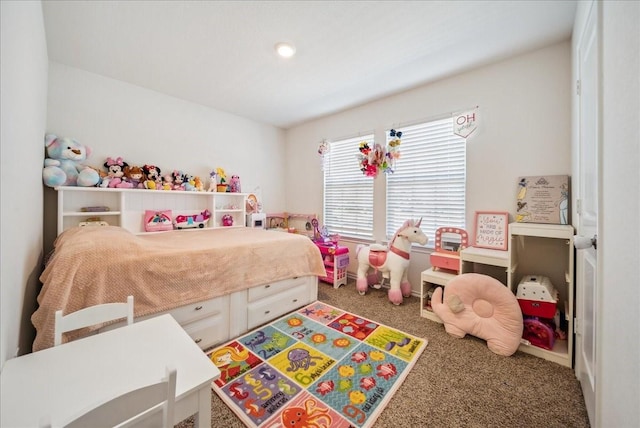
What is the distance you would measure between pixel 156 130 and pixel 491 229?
13.1 ft

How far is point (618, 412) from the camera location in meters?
0.75

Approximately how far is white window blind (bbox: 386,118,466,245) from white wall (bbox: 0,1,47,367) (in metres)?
3.10

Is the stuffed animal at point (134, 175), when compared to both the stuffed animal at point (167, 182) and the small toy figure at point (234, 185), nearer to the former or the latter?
the stuffed animal at point (167, 182)

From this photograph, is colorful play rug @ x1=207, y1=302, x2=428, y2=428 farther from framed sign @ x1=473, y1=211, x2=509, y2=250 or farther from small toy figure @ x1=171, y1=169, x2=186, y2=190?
small toy figure @ x1=171, y1=169, x2=186, y2=190

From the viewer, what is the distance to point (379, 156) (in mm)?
3150

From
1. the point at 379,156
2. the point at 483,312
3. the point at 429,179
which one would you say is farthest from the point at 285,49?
the point at 483,312

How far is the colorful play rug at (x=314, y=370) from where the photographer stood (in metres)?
1.35

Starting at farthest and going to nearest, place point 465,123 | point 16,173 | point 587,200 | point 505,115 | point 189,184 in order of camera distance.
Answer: point 189,184, point 465,123, point 505,115, point 587,200, point 16,173

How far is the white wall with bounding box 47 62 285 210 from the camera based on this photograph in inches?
98.2

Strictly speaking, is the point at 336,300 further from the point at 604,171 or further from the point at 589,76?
the point at 589,76

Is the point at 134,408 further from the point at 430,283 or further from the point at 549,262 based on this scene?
the point at 549,262

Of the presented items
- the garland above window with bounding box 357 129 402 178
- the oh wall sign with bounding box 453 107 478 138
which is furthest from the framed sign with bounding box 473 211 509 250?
the garland above window with bounding box 357 129 402 178

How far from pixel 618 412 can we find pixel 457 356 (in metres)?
1.17

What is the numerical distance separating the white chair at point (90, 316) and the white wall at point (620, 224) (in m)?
1.85
